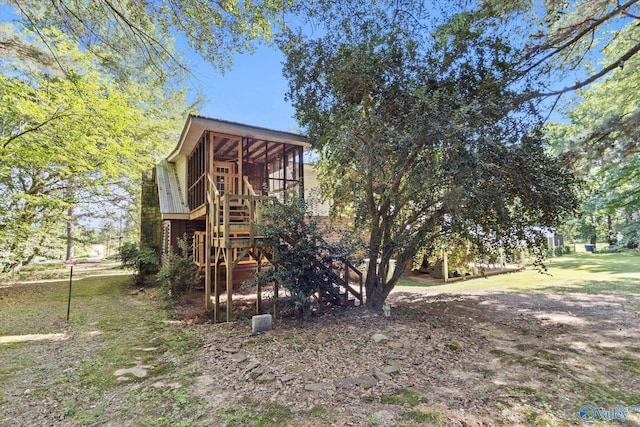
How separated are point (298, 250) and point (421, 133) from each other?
3383mm

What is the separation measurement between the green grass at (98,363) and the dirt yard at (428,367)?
392 mm

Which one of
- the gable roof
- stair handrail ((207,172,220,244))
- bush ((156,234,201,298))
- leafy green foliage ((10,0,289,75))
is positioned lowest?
bush ((156,234,201,298))

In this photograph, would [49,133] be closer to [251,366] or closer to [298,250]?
[298,250]

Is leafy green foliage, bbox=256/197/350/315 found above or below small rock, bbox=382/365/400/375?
above

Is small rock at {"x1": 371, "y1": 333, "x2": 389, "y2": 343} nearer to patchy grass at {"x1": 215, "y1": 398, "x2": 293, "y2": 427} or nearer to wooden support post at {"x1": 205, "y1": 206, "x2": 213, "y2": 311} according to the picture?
patchy grass at {"x1": 215, "y1": 398, "x2": 293, "y2": 427}

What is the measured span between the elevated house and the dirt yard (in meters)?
1.79

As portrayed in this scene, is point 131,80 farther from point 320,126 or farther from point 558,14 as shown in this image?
point 558,14

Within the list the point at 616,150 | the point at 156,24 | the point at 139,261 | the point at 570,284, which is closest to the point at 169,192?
the point at 139,261

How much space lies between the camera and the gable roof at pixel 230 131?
25.4 feet

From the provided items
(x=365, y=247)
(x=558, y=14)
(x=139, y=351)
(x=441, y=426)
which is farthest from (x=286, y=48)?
(x=441, y=426)

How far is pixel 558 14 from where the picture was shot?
5.86m

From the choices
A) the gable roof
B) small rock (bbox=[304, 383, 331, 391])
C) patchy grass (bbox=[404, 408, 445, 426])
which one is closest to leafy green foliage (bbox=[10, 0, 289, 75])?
the gable roof

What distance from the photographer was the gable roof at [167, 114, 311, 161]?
775 centimetres

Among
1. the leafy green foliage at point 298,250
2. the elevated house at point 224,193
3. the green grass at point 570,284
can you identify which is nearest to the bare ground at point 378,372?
the leafy green foliage at point 298,250
